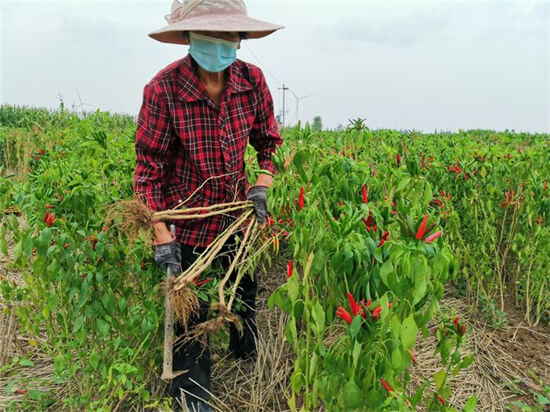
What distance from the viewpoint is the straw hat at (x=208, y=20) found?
6.49 ft

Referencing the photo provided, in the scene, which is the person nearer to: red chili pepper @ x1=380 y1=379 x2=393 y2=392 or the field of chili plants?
the field of chili plants

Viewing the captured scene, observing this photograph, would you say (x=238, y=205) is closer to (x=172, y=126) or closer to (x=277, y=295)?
(x=172, y=126)

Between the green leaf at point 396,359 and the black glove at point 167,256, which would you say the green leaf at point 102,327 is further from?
the green leaf at point 396,359

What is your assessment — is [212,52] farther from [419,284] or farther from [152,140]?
[419,284]

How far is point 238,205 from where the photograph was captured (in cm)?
212

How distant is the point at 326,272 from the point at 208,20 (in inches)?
48.3

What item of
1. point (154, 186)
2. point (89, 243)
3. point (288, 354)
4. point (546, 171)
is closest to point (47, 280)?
point (89, 243)

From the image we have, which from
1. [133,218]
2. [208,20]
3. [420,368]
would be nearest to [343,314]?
[133,218]

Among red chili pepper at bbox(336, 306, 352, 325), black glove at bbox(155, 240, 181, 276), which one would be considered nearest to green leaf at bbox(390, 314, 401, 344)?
red chili pepper at bbox(336, 306, 352, 325)

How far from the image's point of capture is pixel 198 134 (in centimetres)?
213

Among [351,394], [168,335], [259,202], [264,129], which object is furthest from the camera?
[264,129]

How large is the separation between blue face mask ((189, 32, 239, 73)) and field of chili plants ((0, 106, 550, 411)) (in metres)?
0.55

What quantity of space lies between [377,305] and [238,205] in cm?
102

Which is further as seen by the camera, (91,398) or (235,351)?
(235,351)
